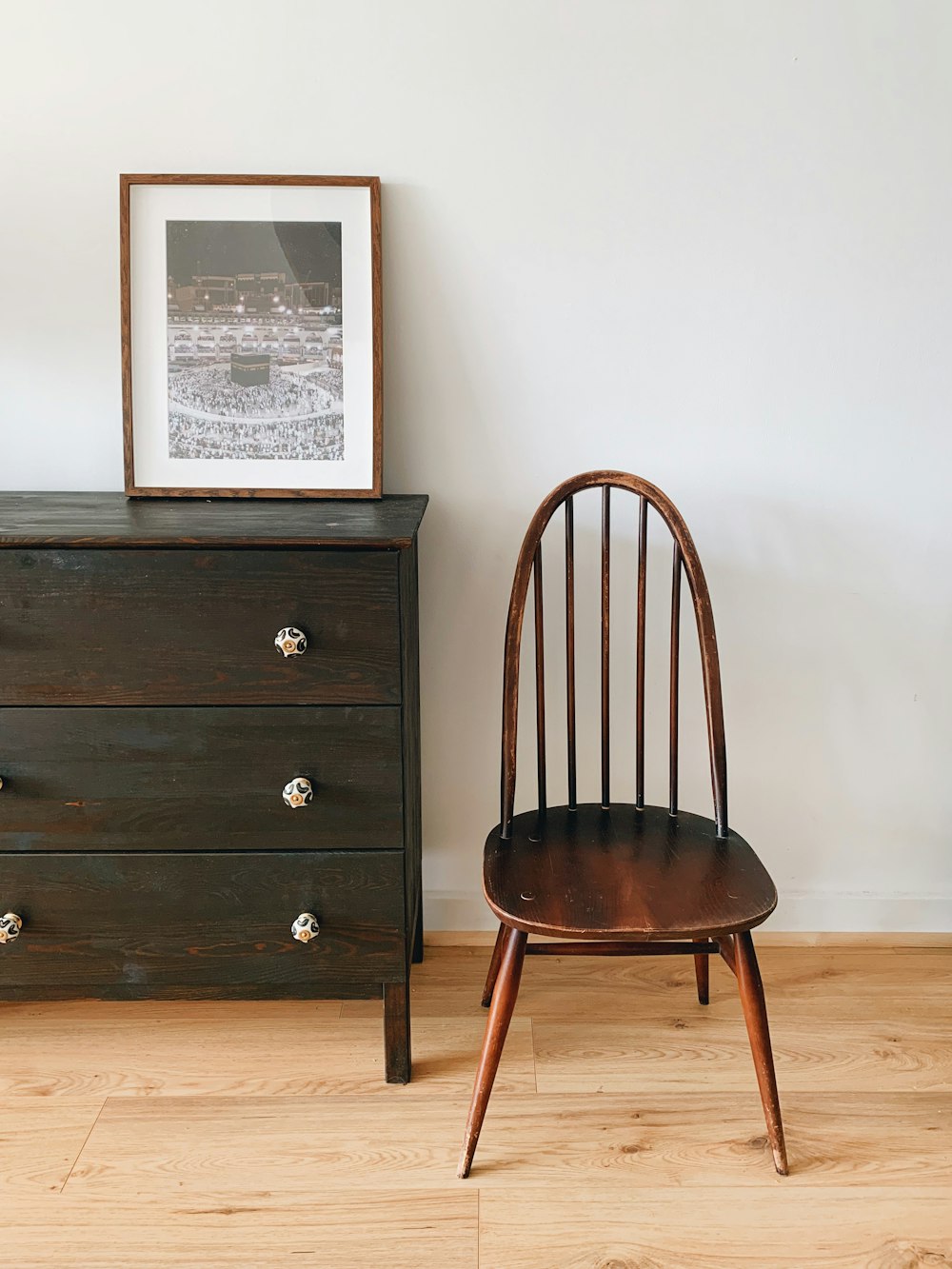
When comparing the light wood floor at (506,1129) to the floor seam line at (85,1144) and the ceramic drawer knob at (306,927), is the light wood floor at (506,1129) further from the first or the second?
the ceramic drawer knob at (306,927)

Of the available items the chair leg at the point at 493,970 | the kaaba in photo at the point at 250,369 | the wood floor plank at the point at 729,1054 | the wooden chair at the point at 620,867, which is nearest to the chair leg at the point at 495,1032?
the wooden chair at the point at 620,867

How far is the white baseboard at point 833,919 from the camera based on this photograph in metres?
2.04

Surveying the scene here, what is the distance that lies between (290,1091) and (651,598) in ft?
3.39

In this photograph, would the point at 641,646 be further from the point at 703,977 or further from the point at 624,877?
the point at 703,977

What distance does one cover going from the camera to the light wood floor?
53.8 inches

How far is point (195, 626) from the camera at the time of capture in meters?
1.48

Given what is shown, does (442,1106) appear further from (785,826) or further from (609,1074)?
(785,826)

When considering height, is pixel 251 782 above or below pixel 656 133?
below

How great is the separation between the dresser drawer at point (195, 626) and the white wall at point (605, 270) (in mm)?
448

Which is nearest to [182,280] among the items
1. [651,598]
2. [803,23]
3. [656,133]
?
[656,133]

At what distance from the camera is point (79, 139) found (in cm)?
176

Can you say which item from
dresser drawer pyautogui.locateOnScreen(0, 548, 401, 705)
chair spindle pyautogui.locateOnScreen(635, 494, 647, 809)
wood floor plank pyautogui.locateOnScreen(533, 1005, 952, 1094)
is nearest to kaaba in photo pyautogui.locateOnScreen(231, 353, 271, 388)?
dresser drawer pyautogui.locateOnScreen(0, 548, 401, 705)

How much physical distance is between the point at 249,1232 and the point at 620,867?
70 cm

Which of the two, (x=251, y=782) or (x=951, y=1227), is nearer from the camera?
(x=951, y=1227)
